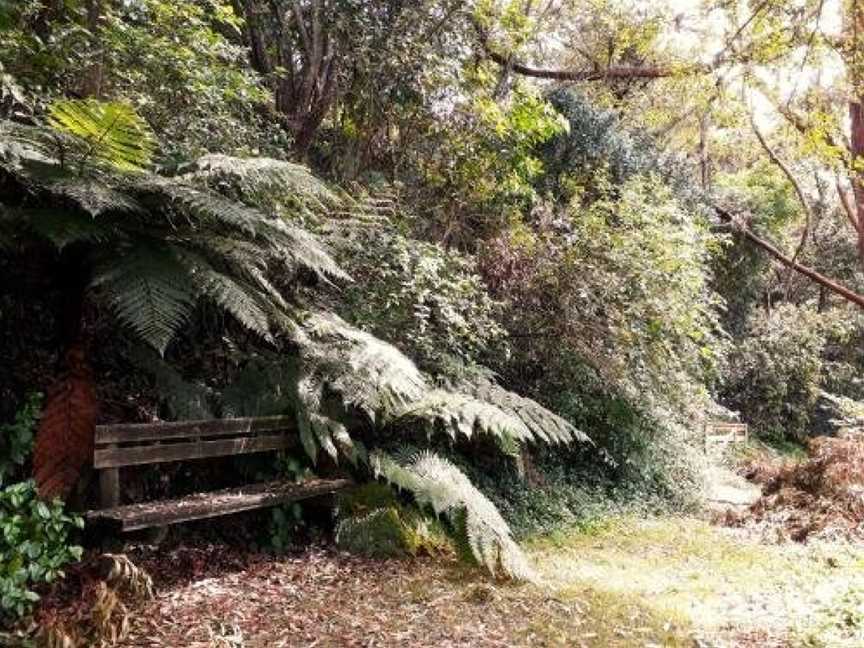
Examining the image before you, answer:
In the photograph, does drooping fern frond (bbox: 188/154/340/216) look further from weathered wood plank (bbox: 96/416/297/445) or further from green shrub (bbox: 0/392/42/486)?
green shrub (bbox: 0/392/42/486)

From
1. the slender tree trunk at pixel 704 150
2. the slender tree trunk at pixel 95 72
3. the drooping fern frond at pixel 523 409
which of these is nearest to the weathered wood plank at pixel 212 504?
Result: the drooping fern frond at pixel 523 409

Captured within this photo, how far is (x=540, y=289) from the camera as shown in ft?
26.2

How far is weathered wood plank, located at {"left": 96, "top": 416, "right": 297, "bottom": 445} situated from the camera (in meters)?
3.81

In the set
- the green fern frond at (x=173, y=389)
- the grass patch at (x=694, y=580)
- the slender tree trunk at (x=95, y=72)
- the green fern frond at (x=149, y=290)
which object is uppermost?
the slender tree trunk at (x=95, y=72)

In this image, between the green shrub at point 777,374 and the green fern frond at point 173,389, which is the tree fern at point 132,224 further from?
the green shrub at point 777,374

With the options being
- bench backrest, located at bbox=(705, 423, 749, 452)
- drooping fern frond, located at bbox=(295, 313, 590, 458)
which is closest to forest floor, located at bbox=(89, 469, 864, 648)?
drooping fern frond, located at bbox=(295, 313, 590, 458)

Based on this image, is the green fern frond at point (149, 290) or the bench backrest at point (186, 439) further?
the bench backrest at point (186, 439)

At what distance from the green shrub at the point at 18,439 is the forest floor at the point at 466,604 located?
31.7 inches

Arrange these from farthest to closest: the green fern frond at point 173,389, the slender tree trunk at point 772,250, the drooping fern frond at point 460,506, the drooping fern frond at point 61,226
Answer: the slender tree trunk at point 772,250 < the drooping fern frond at point 460,506 < the green fern frond at point 173,389 < the drooping fern frond at point 61,226

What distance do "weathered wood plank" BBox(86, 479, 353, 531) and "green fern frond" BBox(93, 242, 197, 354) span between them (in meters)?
0.80

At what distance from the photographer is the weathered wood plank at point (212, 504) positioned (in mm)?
3654

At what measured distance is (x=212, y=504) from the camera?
4.06 m

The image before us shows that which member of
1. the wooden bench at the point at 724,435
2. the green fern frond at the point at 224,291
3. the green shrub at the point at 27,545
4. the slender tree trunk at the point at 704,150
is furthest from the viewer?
the slender tree trunk at the point at 704,150

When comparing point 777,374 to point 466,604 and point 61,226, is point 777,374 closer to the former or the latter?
point 466,604
